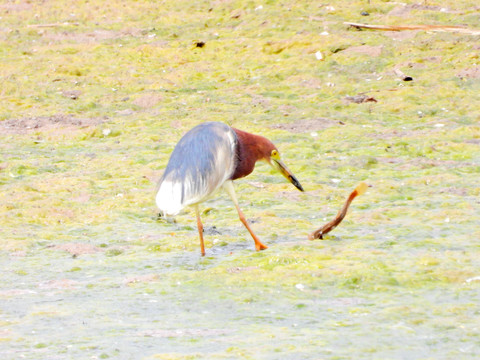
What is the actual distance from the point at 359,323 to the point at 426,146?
4731 millimetres

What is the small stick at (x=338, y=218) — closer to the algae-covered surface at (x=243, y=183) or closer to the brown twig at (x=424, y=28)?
the algae-covered surface at (x=243, y=183)

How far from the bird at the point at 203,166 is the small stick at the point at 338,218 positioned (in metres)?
0.44

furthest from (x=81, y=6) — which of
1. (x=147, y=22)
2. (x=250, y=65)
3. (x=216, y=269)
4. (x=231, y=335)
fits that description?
(x=231, y=335)

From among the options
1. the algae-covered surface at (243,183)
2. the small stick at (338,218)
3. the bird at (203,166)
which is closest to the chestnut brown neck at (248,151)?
the bird at (203,166)

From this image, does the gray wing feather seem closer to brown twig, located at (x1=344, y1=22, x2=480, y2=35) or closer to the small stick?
the small stick

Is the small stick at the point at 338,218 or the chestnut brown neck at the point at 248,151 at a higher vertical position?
the chestnut brown neck at the point at 248,151

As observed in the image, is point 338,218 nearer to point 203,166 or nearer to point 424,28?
point 203,166

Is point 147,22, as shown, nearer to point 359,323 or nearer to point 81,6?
point 81,6

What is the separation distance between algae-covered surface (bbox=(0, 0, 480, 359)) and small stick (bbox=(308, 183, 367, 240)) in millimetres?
104

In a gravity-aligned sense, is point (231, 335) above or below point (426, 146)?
above

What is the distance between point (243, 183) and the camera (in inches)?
320

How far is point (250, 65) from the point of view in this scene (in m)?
12.0

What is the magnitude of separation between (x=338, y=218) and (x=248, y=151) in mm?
906

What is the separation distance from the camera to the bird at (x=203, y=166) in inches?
228
